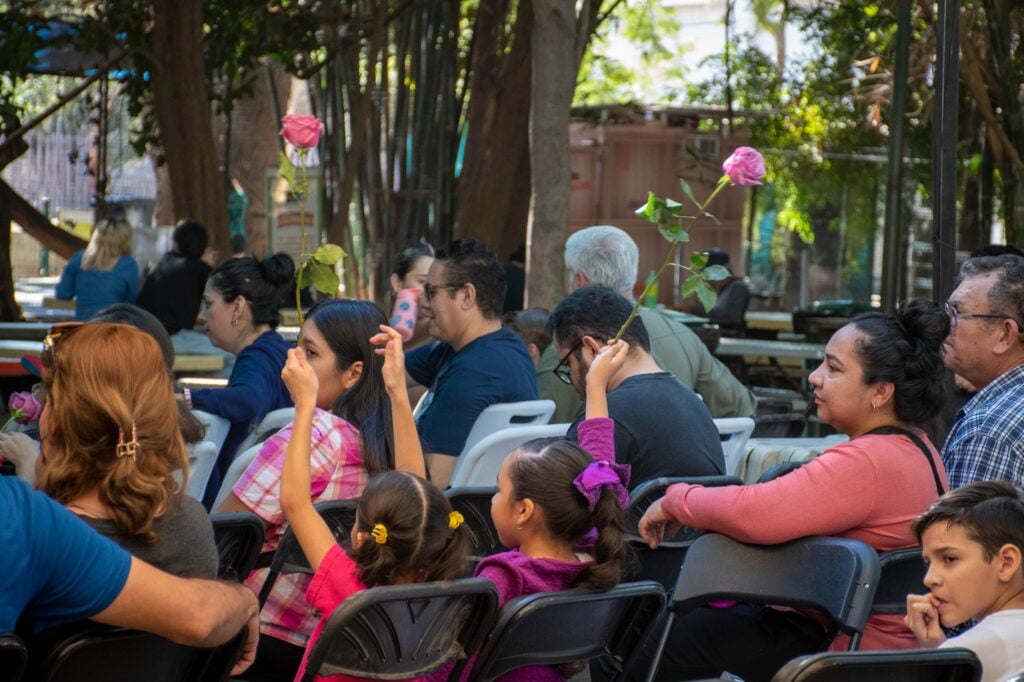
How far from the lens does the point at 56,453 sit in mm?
2484

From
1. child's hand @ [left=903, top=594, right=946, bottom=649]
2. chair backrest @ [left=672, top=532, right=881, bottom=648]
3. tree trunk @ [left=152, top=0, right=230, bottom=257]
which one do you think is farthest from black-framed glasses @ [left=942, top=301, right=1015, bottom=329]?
tree trunk @ [left=152, top=0, right=230, bottom=257]

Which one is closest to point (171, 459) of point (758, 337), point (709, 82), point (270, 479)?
point (270, 479)

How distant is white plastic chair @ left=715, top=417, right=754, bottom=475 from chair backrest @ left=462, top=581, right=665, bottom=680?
1.64 meters

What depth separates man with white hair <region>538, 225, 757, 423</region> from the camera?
225 inches

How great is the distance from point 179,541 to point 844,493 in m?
1.61

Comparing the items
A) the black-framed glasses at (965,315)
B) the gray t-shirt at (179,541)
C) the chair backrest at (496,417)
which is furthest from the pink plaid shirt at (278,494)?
the black-framed glasses at (965,315)

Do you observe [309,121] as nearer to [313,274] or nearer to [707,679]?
[313,274]

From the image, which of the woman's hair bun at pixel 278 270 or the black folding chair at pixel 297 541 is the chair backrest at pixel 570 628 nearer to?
the black folding chair at pixel 297 541

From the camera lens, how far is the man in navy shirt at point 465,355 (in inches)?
199

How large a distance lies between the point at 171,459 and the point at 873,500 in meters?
1.72

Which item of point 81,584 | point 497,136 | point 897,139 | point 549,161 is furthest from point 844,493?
point 497,136

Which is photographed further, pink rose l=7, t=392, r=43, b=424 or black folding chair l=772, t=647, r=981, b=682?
pink rose l=7, t=392, r=43, b=424

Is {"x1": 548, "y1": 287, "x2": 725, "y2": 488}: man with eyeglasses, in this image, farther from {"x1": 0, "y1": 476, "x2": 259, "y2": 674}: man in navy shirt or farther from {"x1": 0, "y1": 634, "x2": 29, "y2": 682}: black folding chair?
{"x1": 0, "y1": 634, "x2": 29, "y2": 682}: black folding chair

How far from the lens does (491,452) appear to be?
14.8 ft
